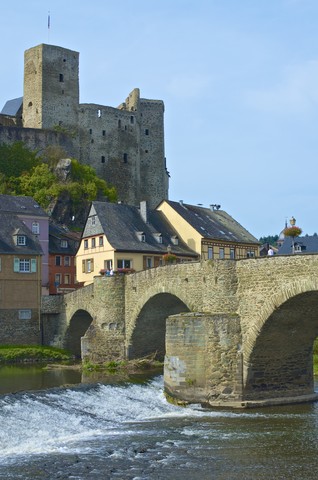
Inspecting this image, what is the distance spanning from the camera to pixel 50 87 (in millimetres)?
79000

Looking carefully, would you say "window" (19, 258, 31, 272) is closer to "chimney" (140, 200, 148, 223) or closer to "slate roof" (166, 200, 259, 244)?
"chimney" (140, 200, 148, 223)

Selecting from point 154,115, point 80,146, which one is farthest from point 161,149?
point 80,146

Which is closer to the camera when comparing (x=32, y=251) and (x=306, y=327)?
(x=306, y=327)

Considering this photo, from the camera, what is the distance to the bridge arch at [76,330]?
4591 cm

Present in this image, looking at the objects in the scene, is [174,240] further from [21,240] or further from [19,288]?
[19,288]

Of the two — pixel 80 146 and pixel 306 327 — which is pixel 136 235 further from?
pixel 80 146

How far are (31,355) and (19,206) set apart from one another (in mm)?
15026

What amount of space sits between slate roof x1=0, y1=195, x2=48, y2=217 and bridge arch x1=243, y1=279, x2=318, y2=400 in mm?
31442

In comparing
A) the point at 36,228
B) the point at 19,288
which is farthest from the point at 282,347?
the point at 36,228

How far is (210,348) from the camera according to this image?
26.7 metres

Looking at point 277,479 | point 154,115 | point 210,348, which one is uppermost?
point 154,115

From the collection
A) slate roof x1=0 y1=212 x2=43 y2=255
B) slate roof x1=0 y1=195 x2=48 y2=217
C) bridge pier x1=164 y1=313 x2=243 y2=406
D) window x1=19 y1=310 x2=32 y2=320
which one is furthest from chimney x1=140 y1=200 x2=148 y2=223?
bridge pier x1=164 y1=313 x2=243 y2=406

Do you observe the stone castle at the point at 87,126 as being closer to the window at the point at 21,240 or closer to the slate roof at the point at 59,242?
the slate roof at the point at 59,242

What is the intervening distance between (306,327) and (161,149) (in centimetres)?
6309
